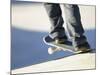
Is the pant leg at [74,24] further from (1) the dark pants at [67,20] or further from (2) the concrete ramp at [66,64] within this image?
(2) the concrete ramp at [66,64]

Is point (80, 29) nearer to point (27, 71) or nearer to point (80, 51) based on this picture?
point (80, 51)

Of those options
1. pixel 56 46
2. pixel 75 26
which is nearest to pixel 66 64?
pixel 56 46

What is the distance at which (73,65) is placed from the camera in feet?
7.70

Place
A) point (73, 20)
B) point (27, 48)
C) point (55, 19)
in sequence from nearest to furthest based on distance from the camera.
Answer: point (27, 48), point (55, 19), point (73, 20)

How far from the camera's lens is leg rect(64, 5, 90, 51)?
234 centimetres

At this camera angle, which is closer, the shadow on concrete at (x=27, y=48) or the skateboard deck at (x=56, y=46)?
the shadow on concrete at (x=27, y=48)

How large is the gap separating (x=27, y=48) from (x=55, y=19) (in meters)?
0.43

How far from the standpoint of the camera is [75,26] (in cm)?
237

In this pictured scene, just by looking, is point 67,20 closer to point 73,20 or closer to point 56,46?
point 73,20

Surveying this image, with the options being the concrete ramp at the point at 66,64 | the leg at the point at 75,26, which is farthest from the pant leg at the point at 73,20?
the concrete ramp at the point at 66,64

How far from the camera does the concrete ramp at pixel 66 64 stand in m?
2.17

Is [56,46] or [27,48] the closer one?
[27,48]

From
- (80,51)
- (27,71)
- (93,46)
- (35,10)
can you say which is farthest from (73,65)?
(35,10)

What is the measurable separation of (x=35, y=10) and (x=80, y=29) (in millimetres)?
557
